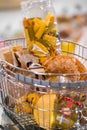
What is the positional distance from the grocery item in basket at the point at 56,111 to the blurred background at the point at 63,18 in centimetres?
122

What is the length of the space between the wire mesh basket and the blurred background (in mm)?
1161

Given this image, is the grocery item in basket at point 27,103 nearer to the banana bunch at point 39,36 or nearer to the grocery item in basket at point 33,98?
the grocery item in basket at point 33,98

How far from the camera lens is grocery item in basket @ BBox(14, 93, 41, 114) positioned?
606mm

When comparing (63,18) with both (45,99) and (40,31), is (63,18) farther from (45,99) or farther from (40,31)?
(45,99)

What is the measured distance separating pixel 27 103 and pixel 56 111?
0.07 meters

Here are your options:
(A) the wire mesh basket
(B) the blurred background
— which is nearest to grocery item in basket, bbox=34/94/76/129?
(A) the wire mesh basket

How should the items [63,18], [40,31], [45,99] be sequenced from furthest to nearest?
[63,18] → [40,31] → [45,99]

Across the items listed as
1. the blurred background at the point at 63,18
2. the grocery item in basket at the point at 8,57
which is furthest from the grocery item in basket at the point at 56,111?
the blurred background at the point at 63,18

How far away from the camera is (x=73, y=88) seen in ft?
1.84

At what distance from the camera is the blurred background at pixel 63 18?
183 cm

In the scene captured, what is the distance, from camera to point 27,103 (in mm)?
624

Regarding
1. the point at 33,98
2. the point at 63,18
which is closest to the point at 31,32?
the point at 33,98

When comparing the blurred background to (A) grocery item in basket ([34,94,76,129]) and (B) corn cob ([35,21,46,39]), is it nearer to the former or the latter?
(B) corn cob ([35,21,46,39])

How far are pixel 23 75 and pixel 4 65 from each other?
7cm
